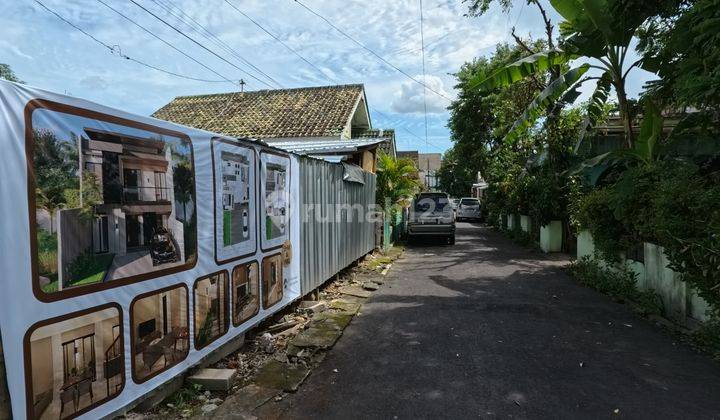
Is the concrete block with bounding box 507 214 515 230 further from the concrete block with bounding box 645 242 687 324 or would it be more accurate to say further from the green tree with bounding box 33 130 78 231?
the green tree with bounding box 33 130 78 231

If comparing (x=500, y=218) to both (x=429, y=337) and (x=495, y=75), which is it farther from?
(x=429, y=337)

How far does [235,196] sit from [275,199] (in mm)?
1008

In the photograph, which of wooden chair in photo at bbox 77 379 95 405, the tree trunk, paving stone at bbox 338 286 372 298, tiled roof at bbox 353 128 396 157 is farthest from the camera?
tiled roof at bbox 353 128 396 157

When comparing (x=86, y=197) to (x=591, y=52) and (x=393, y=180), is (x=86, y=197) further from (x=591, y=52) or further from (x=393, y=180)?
(x=393, y=180)

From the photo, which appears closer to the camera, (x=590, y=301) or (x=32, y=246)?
(x=32, y=246)

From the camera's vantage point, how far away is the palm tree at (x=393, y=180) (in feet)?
43.0

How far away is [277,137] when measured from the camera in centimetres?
1612

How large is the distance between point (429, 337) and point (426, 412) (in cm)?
191

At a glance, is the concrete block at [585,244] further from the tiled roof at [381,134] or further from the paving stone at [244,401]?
the tiled roof at [381,134]

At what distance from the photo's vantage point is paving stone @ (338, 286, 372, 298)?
24.8 ft

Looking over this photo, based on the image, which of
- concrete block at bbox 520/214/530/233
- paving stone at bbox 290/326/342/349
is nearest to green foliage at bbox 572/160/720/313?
paving stone at bbox 290/326/342/349

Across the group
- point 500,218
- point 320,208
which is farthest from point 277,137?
point 500,218

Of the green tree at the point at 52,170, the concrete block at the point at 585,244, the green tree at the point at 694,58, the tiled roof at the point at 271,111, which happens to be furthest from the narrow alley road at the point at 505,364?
the tiled roof at the point at 271,111

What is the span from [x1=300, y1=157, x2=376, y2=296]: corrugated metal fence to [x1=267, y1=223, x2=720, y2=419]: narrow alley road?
1056mm
